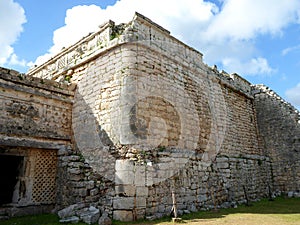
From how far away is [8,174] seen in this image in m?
7.58

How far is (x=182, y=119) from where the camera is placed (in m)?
7.65

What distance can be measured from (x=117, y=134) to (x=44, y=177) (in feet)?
8.74

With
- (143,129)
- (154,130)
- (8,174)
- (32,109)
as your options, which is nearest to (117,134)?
(143,129)

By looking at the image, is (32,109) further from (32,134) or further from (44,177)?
(44,177)

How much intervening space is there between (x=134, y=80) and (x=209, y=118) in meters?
3.53

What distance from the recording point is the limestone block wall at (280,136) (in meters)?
11.2

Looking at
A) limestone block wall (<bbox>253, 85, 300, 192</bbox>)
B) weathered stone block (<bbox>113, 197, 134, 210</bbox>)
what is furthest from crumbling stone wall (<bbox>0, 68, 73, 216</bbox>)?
limestone block wall (<bbox>253, 85, 300, 192</bbox>)

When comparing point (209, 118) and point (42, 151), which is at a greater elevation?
point (209, 118)

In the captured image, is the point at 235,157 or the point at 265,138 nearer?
the point at 235,157

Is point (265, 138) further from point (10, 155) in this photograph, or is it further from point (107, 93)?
point (10, 155)

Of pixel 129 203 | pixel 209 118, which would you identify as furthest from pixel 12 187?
pixel 209 118

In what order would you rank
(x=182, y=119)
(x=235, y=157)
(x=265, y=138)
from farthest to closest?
(x=265, y=138), (x=235, y=157), (x=182, y=119)

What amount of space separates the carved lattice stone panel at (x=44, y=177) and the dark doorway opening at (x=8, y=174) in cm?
46

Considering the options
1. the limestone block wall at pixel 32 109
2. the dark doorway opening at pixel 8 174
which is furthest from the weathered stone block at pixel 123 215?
the dark doorway opening at pixel 8 174
